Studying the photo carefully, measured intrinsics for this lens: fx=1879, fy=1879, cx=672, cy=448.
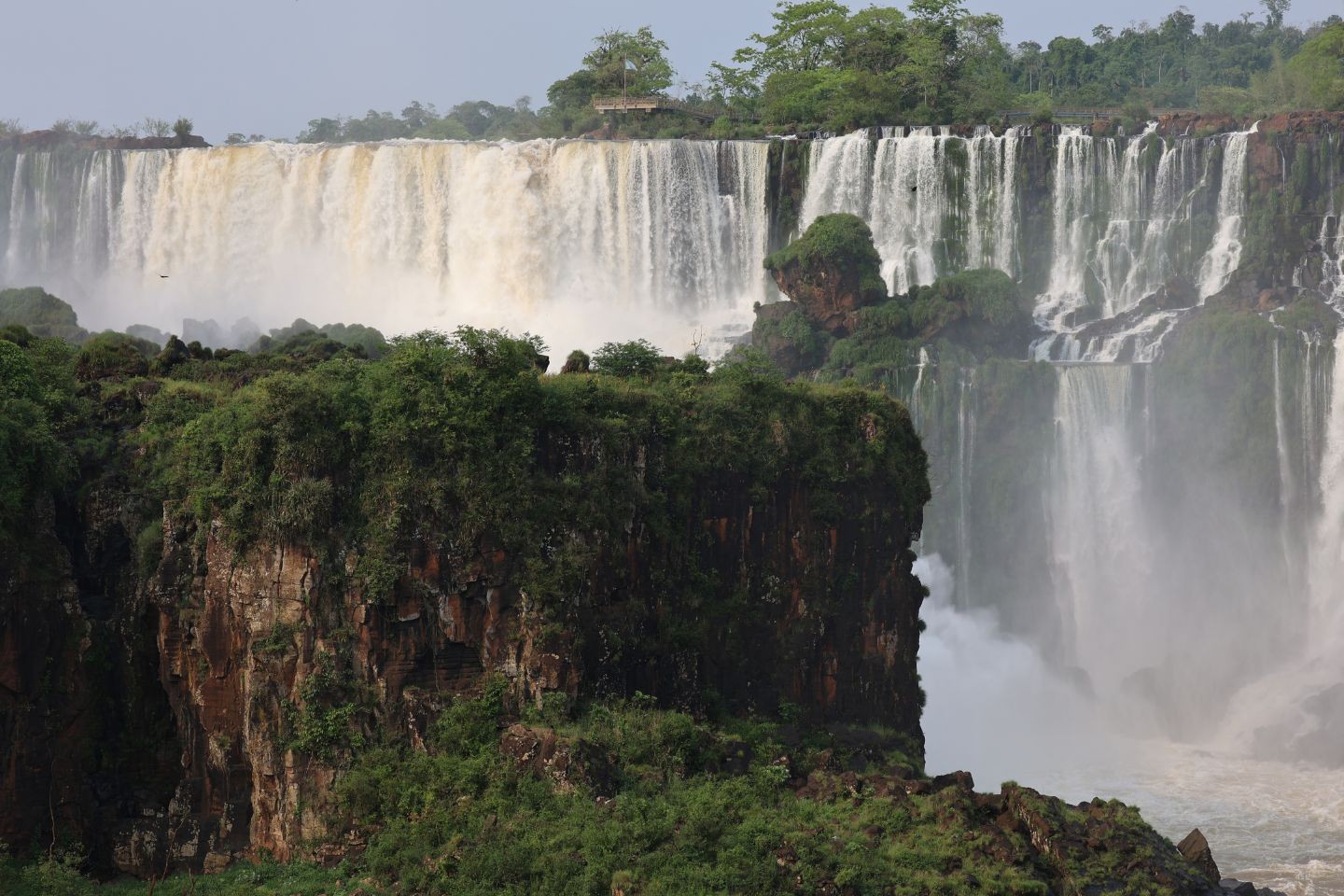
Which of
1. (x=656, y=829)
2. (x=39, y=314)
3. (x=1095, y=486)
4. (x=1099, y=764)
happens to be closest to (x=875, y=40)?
(x=1095, y=486)

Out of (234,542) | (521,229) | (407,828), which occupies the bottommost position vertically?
(407,828)

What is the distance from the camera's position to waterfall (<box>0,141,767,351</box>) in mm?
45719

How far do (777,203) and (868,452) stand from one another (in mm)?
23497

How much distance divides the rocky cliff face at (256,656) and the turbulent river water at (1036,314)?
12.2 metres

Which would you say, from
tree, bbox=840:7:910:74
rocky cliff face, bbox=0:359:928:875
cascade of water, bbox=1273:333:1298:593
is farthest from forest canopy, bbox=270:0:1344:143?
rocky cliff face, bbox=0:359:928:875

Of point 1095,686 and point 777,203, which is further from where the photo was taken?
point 777,203

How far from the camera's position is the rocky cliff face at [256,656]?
61.7 feet

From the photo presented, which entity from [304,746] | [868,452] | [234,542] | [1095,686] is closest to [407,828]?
[304,746]

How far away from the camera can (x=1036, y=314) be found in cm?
4456

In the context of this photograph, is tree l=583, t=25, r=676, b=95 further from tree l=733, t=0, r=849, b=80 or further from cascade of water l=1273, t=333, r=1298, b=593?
cascade of water l=1273, t=333, r=1298, b=593

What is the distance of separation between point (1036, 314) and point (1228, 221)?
16.2 feet

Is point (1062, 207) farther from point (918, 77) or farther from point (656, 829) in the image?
point (656, 829)

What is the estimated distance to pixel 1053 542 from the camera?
1532 inches

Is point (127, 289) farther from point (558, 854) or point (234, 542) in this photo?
point (558, 854)
